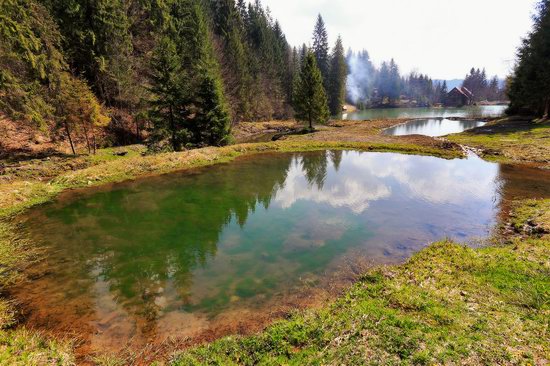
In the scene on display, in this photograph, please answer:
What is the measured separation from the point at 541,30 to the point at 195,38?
56537 millimetres

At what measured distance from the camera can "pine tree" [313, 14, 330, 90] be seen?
93.0 m

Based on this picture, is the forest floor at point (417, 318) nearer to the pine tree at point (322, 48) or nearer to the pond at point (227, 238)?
the pond at point (227, 238)

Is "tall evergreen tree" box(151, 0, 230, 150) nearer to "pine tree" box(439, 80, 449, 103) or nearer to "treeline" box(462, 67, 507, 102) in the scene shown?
"pine tree" box(439, 80, 449, 103)

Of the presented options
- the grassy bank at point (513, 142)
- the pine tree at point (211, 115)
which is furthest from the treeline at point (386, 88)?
the pine tree at point (211, 115)

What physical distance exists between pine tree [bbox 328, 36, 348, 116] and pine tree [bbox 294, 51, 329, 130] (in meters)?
38.4

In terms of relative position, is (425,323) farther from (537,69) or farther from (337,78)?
(337,78)

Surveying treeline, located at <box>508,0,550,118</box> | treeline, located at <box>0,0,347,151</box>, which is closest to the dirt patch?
treeline, located at <box>0,0,347,151</box>

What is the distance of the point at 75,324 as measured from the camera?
338 inches

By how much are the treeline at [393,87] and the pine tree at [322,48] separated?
5037 centimetres

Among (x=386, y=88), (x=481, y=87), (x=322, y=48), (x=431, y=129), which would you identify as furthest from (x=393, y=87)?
(x=431, y=129)

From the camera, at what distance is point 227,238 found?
1444cm

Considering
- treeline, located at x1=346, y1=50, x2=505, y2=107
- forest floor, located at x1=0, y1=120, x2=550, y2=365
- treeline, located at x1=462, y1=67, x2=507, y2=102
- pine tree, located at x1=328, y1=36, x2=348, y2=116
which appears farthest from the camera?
treeline, located at x1=462, y1=67, x2=507, y2=102

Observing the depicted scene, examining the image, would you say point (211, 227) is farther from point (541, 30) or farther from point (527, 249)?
point (541, 30)

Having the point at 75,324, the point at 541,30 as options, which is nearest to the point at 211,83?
the point at 75,324
